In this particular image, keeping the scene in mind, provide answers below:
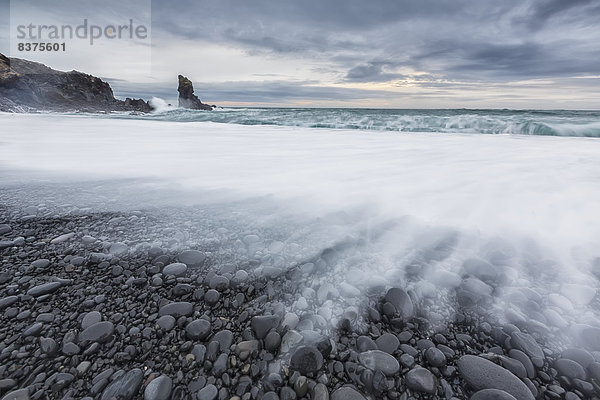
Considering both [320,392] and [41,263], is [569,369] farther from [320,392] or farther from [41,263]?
[41,263]

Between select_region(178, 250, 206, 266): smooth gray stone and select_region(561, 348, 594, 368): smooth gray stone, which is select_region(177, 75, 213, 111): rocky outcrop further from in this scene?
select_region(561, 348, 594, 368): smooth gray stone

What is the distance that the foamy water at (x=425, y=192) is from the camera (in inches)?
75.6

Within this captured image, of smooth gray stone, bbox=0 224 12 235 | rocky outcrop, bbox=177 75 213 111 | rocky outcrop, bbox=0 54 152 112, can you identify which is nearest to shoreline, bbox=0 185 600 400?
smooth gray stone, bbox=0 224 12 235

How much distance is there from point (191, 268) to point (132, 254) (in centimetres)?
48

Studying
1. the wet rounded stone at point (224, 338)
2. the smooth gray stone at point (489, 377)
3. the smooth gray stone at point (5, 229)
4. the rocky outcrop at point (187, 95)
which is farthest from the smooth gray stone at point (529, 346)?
the rocky outcrop at point (187, 95)

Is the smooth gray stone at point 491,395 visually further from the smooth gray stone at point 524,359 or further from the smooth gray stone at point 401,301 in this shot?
the smooth gray stone at point 401,301

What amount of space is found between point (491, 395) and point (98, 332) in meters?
1.72

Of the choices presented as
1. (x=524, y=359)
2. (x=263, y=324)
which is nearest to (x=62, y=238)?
(x=263, y=324)

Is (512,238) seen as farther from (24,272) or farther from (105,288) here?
(24,272)

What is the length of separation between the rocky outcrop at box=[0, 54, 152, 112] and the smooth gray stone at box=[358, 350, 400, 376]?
182 feet

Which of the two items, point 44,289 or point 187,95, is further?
point 187,95

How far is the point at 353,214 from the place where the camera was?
8.96 feet

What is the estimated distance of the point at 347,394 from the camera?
1087mm

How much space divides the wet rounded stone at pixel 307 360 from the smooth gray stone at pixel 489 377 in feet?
2.02
